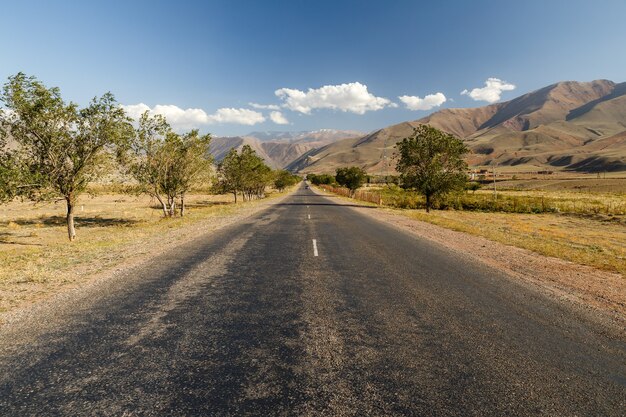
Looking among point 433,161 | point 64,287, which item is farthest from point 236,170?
point 64,287

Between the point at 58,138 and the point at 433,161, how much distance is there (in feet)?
97.5

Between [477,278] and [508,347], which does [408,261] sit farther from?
[508,347]

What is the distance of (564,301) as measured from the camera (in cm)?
670

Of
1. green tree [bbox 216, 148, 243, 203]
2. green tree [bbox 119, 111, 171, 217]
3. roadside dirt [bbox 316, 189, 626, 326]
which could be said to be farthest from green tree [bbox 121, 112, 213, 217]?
roadside dirt [bbox 316, 189, 626, 326]

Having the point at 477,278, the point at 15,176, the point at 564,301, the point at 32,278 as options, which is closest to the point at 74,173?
the point at 15,176

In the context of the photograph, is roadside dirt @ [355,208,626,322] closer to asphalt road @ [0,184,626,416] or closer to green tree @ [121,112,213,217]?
asphalt road @ [0,184,626,416]

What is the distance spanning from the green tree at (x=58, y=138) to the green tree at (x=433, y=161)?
25.5 m

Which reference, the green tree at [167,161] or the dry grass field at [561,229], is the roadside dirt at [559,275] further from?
the green tree at [167,161]

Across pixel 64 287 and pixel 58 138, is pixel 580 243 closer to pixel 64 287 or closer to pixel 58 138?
pixel 64 287

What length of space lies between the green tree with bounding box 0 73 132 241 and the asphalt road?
1318 cm

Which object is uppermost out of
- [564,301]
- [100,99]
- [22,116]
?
[100,99]

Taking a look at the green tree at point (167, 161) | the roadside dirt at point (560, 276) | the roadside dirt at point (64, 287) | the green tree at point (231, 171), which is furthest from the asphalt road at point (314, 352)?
the green tree at point (231, 171)

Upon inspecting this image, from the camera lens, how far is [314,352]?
4.25 m

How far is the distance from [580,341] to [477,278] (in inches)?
134
